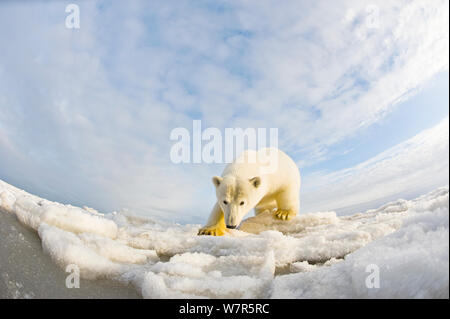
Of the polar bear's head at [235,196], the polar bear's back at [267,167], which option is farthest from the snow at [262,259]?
the polar bear's back at [267,167]

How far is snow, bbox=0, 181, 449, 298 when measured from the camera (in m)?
1.01

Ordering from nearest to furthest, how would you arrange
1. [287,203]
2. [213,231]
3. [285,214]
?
[213,231]
[285,214]
[287,203]

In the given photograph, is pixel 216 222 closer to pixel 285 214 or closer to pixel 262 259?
pixel 285 214

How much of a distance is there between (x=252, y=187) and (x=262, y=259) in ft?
8.04

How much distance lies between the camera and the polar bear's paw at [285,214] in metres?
5.05

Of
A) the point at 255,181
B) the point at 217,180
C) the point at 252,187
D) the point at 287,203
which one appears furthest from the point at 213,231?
the point at 287,203

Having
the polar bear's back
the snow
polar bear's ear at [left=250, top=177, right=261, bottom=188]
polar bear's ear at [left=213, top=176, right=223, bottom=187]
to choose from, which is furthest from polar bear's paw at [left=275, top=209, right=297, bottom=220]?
the snow

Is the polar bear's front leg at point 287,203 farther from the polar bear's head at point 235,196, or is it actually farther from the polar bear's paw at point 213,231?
the polar bear's paw at point 213,231

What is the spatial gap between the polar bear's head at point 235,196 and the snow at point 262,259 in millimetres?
1413

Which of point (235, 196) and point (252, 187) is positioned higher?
point (252, 187)

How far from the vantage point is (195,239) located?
2.60 m

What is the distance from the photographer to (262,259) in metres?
1.88
